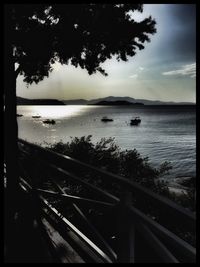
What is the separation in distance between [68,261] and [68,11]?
531cm

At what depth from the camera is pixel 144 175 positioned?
1152cm

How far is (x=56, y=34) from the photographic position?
7.97 m

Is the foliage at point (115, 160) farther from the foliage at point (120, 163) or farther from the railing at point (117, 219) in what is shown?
the railing at point (117, 219)

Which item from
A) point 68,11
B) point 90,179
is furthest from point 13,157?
point 68,11

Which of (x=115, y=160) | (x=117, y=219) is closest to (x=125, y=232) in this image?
(x=117, y=219)

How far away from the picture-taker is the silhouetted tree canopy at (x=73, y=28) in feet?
25.2

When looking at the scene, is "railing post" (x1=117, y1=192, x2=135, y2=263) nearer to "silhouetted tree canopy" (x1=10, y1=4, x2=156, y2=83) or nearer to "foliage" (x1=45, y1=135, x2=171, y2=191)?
"silhouetted tree canopy" (x1=10, y1=4, x2=156, y2=83)

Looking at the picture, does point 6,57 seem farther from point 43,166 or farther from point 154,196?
point 154,196

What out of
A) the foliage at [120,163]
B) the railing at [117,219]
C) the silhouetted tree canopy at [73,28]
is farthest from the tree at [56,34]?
the foliage at [120,163]

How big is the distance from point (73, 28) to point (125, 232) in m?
5.70

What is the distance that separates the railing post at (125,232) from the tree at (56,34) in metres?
4.09

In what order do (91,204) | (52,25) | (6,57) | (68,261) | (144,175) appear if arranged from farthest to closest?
(144,175) < (52,25) < (6,57) < (68,261) < (91,204)

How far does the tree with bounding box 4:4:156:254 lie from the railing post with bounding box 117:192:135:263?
161 inches

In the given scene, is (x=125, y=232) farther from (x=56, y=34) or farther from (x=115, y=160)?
(x=115, y=160)
